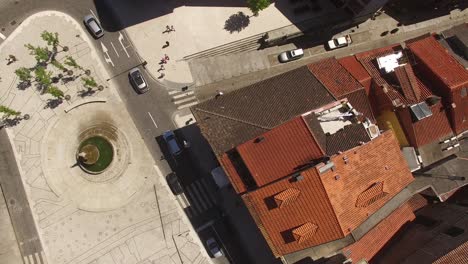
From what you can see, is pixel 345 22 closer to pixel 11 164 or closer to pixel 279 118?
pixel 279 118

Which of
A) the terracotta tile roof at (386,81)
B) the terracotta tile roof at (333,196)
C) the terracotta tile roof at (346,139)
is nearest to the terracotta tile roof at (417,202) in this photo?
the terracotta tile roof at (333,196)

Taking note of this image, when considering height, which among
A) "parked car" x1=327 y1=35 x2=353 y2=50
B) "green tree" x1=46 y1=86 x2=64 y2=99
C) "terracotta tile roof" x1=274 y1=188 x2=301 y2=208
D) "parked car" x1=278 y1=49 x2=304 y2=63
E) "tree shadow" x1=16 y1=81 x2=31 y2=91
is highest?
"tree shadow" x1=16 y1=81 x2=31 y2=91

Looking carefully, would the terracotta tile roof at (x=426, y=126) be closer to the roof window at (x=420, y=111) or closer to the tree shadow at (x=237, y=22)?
the roof window at (x=420, y=111)

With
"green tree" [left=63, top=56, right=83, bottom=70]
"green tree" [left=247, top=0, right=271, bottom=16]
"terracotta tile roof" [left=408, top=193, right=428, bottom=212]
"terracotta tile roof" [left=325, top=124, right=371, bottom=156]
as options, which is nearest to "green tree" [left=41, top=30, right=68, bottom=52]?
"green tree" [left=63, top=56, right=83, bottom=70]

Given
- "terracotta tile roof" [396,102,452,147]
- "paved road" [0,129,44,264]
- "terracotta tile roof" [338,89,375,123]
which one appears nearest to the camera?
"terracotta tile roof" [338,89,375,123]

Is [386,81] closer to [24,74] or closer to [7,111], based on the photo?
[24,74]

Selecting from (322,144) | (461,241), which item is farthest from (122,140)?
(461,241)

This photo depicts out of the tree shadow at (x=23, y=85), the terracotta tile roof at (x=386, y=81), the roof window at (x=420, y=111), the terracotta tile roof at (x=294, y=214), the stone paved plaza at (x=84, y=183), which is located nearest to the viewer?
the terracotta tile roof at (x=294, y=214)

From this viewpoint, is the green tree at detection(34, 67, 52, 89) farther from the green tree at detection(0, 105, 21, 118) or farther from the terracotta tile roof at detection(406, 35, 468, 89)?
the terracotta tile roof at detection(406, 35, 468, 89)
